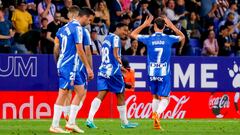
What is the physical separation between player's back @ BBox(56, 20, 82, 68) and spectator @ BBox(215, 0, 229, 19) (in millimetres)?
14414

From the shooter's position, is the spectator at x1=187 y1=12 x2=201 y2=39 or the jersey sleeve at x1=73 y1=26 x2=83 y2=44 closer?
the jersey sleeve at x1=73 y1=26 x2=83 y2=44

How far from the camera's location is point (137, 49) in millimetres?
26828

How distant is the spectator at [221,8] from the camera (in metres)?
30.7

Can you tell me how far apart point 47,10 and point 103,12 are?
79.6 inches

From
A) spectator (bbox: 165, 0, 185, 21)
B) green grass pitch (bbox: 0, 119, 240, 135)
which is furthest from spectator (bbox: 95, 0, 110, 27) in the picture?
green grass pitch (bbox: 0, 119, 240, 135)

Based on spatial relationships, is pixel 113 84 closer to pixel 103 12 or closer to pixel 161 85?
pixel 161 85

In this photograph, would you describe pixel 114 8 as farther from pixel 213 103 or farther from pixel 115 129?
pixel 115 129

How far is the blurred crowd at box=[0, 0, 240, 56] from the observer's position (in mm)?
25328

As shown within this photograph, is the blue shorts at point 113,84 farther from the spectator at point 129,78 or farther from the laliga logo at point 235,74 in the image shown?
the laliga logo at point 235,74

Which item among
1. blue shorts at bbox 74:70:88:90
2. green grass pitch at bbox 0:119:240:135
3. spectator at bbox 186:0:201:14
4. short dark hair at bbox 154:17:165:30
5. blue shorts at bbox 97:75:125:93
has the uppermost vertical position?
short dark hair at bbox 154:17:165:30

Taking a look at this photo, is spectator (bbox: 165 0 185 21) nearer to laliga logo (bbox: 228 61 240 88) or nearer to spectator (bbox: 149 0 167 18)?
spectator (bbox: 149 0 167 18)

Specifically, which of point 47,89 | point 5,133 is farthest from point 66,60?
point 47,89

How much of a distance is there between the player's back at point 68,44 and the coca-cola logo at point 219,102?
9.79 metres

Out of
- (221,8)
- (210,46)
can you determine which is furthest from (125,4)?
(221,8)
